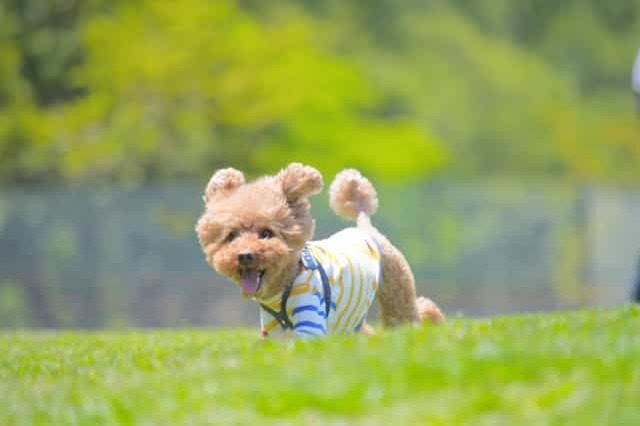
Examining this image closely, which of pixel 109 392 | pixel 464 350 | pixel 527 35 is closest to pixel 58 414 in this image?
pixel 109 392

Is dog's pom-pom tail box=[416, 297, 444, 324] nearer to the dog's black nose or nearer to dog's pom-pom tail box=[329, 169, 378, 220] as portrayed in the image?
dog's pom-pom tail box=[329, 169, 378, 220]

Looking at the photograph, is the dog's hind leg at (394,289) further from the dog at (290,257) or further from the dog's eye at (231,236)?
the dog's eye at (231,236)

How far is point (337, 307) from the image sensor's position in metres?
7.46

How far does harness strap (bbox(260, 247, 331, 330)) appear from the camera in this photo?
23.2 ft

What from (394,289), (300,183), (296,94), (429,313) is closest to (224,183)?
(300,183)

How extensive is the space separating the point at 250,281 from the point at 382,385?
93.6 inches

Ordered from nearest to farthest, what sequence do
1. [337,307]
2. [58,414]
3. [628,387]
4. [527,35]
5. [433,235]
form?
[628,387] < [58,414] < [337,307] < [433,235] < [527,35]

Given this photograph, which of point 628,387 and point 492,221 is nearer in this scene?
point 628,387

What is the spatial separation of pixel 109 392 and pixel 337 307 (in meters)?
2.32

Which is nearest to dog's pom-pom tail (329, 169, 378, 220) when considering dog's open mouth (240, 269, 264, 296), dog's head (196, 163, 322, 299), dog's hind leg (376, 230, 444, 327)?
dog's hind leg (376, 230, 444, 327)

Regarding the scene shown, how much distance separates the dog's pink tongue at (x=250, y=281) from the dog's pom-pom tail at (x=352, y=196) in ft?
6.52

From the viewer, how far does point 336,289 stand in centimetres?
738

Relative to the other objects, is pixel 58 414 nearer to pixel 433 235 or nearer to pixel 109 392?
pixel 109 392

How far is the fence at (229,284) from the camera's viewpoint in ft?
69.7
